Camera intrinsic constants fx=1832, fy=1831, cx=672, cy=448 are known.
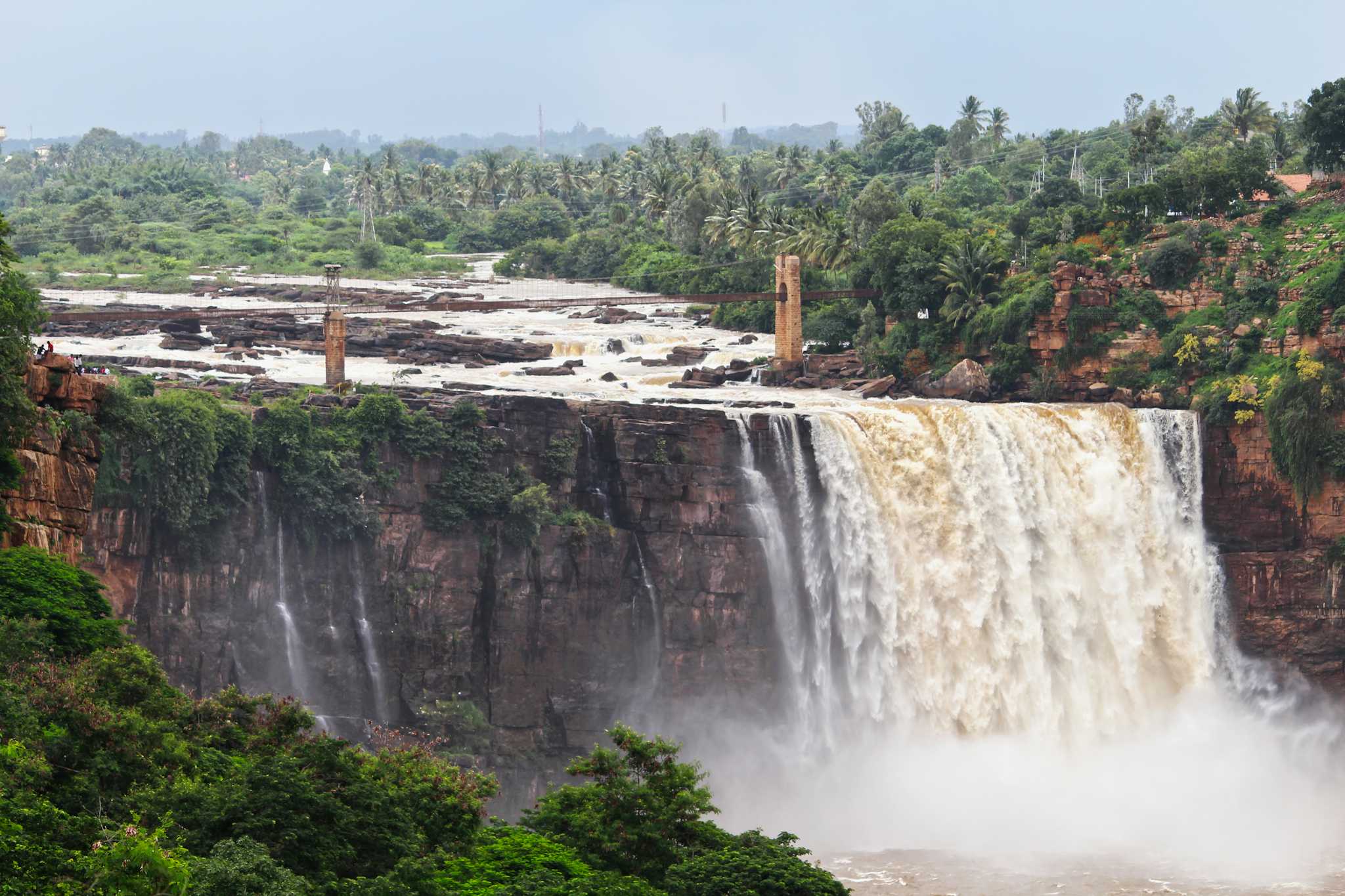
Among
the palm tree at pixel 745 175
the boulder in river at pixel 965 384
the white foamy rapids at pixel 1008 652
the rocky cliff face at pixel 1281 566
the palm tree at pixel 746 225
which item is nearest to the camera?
the white foamy rapids at pixel 1008 652

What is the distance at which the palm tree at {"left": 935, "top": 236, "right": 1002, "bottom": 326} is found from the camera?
72.1 m

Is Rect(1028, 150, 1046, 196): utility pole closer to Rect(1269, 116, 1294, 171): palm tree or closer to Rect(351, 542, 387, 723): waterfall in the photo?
Rect(1269, 116, 1294, 171): palm tree

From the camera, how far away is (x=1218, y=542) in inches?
2490

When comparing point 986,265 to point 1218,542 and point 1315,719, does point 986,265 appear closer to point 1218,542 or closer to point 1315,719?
point 1218,542

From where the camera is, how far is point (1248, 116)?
10062 cm

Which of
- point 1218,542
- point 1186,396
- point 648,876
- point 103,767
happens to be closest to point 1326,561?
point 1218,542

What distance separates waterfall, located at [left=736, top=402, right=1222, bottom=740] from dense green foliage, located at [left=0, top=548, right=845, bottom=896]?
2220cm

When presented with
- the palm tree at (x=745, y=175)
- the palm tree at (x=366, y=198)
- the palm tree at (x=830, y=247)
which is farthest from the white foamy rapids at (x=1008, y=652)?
the palm tree at (x=745, y=175)

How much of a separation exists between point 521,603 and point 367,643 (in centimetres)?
488

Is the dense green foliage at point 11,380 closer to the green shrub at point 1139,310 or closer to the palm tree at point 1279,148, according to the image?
the green shrub at point 1139,310

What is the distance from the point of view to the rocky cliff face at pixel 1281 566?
6244 centimetres

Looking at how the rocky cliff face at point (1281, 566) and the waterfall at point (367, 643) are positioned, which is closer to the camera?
the waterfall at point (367, 643)

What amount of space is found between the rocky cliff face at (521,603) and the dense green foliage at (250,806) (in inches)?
697

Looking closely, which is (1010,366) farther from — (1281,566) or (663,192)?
(663,192)
